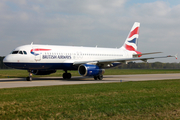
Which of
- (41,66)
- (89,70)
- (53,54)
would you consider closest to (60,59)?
(53,54)

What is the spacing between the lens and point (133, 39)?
36188 millimetres

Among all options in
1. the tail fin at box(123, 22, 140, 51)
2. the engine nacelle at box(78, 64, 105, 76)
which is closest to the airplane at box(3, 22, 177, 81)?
the engine nacelle at box(78, 64, 105, 76)

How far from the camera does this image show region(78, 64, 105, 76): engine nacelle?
24562mm

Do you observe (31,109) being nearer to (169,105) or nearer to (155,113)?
(155,113)

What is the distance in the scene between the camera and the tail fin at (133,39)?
118 ft

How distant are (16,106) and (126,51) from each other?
27949mm

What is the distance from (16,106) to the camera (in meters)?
8.68

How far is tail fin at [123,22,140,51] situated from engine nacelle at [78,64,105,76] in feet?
37.4

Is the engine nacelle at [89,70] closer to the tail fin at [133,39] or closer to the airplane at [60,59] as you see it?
the airplane at [60,59]

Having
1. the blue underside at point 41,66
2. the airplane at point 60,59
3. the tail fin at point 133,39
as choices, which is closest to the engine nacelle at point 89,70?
the airplane at point 60,59

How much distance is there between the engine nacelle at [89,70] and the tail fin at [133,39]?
37.4ft

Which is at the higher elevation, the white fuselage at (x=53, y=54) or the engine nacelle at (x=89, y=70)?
the white fuselage at (x=53, y=54)

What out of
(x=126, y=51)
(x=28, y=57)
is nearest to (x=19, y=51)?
(x=28, y=57)

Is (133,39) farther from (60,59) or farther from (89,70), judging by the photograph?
(60,59)
